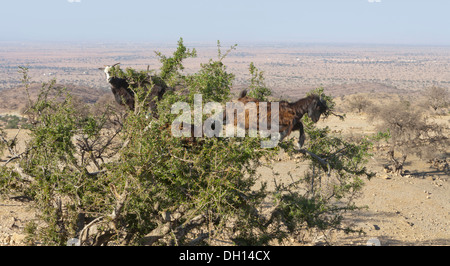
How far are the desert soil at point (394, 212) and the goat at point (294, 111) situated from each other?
179 cm

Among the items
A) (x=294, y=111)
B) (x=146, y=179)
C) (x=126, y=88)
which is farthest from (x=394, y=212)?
(x=146, y=179)

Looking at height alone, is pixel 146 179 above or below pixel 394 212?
above

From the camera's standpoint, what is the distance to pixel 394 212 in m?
14.2

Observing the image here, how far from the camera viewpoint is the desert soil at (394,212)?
1120 centimetres

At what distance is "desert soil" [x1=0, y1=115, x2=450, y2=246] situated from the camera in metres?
11.2

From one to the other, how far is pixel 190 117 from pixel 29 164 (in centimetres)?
273

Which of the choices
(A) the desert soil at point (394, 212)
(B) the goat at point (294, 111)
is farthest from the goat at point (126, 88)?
(A) the desert soil at point (394, 212)

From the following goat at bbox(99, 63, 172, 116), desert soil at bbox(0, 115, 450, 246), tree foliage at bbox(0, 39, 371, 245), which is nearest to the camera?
tree foliage at bbox(0, 39, 371, 245)

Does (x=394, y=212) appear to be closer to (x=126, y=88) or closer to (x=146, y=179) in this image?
(x=126, y=88)

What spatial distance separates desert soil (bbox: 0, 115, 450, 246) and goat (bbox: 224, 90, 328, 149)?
5.87 feet

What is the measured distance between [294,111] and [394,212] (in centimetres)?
994

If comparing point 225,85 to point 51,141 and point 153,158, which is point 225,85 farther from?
point 51,141

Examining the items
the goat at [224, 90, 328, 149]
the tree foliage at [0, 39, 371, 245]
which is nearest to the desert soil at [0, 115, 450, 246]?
the goat at [224, 90, 328, 149]

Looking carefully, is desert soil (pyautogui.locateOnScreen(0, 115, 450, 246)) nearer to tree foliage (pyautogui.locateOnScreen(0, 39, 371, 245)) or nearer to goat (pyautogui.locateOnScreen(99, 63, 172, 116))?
tree foliage (pyautogui.locateOnScreen(0, 39, 371, 245))
